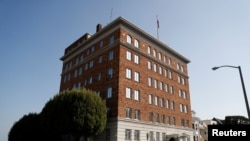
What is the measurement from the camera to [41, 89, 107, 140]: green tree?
84.5 ft

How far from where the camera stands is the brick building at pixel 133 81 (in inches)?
1252

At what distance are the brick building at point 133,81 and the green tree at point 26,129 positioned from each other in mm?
10379

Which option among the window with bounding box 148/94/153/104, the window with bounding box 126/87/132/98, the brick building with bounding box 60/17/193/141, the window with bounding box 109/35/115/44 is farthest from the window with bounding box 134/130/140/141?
the window with bounding box 109/35/115/44

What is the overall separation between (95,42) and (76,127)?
19857mm

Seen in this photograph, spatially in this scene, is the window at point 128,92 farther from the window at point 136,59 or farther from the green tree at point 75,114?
the window at point 136,59

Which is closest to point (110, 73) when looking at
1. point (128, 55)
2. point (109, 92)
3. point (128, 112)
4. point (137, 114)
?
point (109, 92)

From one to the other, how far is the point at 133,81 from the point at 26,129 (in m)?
20.0

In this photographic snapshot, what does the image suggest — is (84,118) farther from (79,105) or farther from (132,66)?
(132,66)

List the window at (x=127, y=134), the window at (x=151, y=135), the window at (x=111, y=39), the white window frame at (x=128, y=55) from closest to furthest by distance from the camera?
the window at (x=127, y=134)
the window at (x=151, y=135)
the white window frame at (x=128, y=55)
the window at (x=111, y=39)

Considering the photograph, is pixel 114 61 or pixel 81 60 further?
pixel 81 60

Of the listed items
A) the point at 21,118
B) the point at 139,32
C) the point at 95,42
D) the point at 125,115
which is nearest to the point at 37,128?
the point at 21,118

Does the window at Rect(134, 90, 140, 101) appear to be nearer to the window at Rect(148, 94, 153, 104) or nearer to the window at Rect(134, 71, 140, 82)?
the window at Rect(134, 71, 140, 82)

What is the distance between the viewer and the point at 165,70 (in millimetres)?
43312

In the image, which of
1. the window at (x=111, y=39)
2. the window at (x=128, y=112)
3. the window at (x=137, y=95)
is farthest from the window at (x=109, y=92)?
the window at (x=111, y=39)
